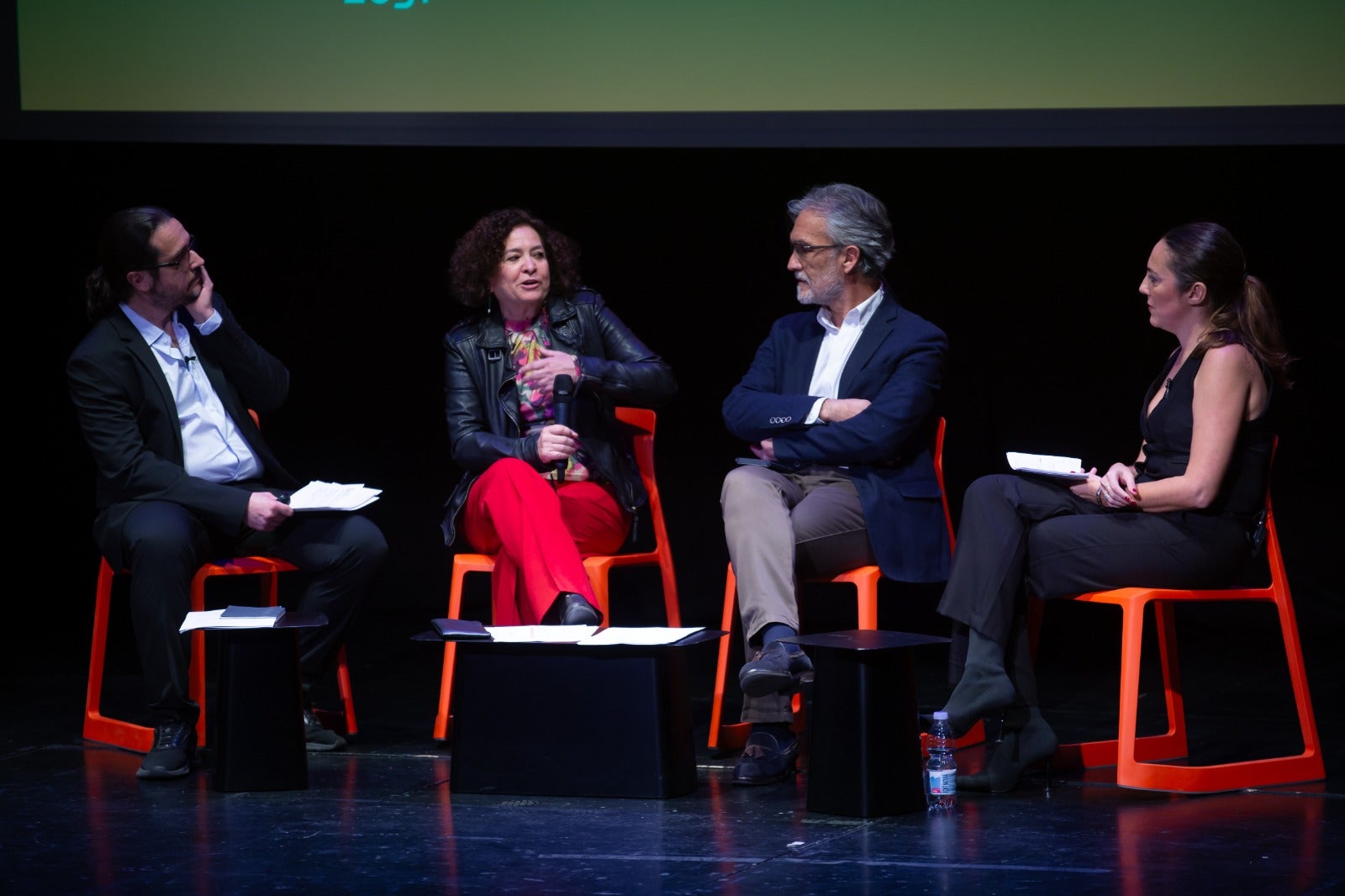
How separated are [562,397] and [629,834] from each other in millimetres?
1316

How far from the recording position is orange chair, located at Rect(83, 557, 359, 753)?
12.1ft

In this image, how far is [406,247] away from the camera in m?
5.57

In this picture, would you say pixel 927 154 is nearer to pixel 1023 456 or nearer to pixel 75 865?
pixel 1023 456

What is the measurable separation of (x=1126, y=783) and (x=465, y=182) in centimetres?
317

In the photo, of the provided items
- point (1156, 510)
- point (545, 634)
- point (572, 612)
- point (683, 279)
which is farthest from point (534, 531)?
point (683, 279)

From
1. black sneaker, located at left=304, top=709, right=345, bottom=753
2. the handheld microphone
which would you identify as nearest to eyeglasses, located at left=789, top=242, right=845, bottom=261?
the handheld microphone

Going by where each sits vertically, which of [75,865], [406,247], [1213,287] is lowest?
[75,865]

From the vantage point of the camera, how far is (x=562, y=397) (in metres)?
3.89

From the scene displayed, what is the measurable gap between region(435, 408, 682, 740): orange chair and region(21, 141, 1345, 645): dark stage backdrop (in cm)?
138

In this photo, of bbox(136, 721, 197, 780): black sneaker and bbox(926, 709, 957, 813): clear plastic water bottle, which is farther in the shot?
bbox(136, 721, 197, 780): black sneaker

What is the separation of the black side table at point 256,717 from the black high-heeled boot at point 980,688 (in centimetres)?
127

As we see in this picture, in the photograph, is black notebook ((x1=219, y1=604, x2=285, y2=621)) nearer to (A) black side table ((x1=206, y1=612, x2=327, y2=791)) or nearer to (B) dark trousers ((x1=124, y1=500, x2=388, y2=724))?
(A) black side table ((x1=206, y1=612, x2=327, y2=791))

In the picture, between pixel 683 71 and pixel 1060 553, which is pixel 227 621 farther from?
pixel 683 71

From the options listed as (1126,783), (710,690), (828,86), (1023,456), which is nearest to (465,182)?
(828,86)
